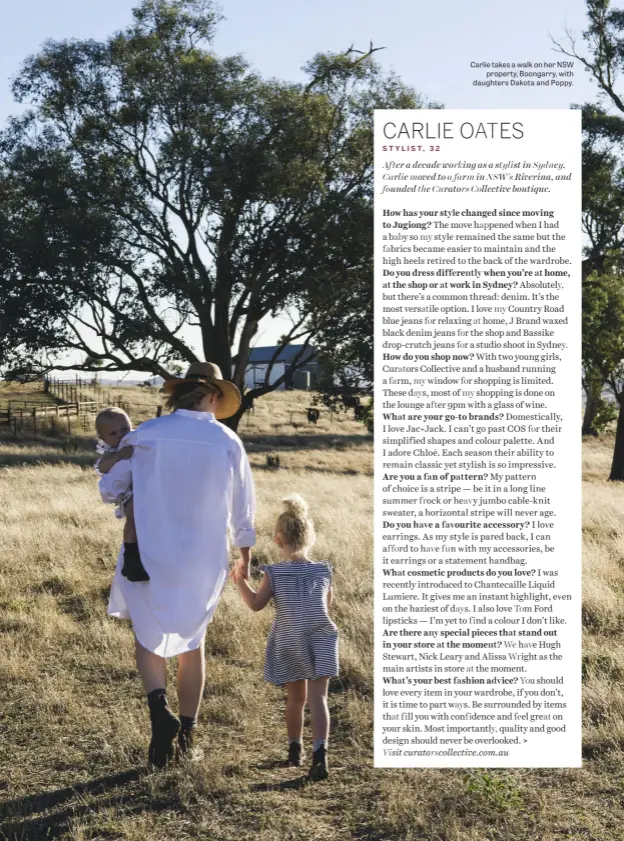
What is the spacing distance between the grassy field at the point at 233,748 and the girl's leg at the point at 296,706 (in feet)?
0.72

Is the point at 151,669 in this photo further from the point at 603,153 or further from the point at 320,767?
the point at 603,153

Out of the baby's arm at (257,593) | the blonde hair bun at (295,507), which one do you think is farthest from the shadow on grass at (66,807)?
the blonde hair bun at (295,507)

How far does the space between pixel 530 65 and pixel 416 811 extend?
4.54m

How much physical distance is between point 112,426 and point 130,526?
540 millimetres

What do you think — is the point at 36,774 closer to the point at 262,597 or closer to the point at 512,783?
the point at 262,597

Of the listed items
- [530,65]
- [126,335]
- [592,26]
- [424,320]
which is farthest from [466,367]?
[592,26]

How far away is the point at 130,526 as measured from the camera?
184 inches

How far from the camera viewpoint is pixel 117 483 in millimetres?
4617

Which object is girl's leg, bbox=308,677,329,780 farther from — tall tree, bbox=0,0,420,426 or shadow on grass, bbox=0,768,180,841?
tall tree, bbox=0,0,420,426

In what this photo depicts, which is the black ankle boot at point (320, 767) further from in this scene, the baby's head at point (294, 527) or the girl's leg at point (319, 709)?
the baby's head at point (294, 527)

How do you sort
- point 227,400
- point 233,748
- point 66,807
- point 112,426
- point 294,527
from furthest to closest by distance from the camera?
point 227,400
point 233,748
point 112,426
point 294,527
point 66,807

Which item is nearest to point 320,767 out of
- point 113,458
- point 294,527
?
point 294,527

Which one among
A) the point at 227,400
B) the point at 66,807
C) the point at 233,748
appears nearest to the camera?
the point at 66,807

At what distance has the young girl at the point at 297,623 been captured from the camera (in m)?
4.50
